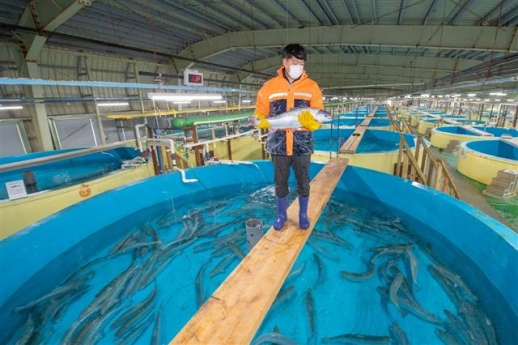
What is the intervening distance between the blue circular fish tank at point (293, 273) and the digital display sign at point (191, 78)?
106 inches

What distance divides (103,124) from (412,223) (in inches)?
697

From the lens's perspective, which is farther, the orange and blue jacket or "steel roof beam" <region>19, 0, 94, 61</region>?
"steel roof beam" <region>19, 0, 94, 61</region>

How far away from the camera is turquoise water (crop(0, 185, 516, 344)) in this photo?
2.69 m

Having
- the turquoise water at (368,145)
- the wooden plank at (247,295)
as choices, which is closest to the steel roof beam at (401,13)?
the turquoise water at (368,145)

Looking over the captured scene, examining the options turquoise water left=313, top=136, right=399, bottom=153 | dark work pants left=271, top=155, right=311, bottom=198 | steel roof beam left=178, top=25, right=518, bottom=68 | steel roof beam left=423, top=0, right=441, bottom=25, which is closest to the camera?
dark work pants left=271, top=155, right=311, bottom=198

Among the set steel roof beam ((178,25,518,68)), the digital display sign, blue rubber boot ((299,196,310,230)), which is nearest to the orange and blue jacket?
blue rubber boot ((299,196,310,230))

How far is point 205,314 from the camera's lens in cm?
176

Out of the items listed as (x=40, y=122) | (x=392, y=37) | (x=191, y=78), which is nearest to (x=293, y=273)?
(x=191, y=78)

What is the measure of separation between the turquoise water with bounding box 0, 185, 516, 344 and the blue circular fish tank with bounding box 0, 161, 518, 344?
2cm

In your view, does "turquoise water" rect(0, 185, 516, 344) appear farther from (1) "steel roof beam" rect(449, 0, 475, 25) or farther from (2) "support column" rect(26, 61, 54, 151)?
(2) "support column" rect(26, 61, 54, 151)

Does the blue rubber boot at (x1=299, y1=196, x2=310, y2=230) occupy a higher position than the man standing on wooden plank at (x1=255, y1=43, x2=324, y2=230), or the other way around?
the man standing on wooden plank at (x1=255, y1=43, x2=324, y2=230)

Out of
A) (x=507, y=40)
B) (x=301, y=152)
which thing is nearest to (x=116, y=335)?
(x=301, y=152)

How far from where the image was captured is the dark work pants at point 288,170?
99.6 inches

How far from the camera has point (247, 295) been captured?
193 centimetres
